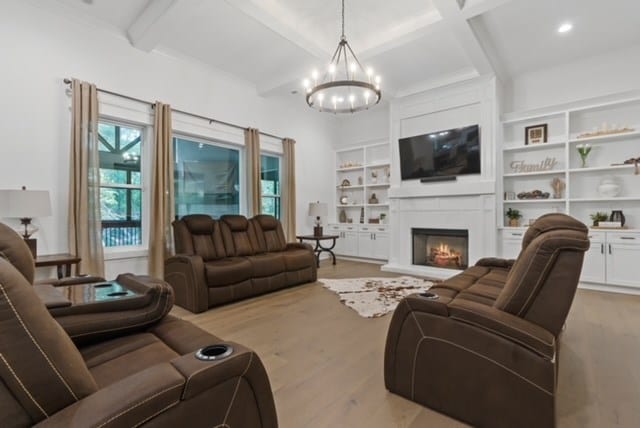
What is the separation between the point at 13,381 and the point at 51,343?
102mm

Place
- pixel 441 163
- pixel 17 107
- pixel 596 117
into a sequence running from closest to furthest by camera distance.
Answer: pixel 17 107 → pixel 596 117 → pixel 441 163

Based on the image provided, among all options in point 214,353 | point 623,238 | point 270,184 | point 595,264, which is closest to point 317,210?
point 270,184

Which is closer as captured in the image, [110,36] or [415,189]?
[110,36]

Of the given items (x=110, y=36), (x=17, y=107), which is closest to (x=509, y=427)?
(x=17, y=107)

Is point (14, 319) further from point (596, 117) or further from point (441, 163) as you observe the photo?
point (596, 117)

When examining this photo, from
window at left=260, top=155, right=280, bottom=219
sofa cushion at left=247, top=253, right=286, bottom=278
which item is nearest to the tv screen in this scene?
window at left=260, top=155, right=280, bottom=219

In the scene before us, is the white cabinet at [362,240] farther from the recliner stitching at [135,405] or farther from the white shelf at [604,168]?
the recliner stitching at [135,405]

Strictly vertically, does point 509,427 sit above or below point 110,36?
below

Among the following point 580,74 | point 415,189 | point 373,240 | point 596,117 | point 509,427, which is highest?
point 580,74

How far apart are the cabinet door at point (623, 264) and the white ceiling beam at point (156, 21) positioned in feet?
19.1

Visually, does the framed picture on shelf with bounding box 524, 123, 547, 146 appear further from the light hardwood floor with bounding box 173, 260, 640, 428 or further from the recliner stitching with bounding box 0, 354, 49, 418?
the recliner stitching with bounding box 0, 354, 49, 418

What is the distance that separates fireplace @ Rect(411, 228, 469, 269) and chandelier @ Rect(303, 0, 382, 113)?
8.60ft

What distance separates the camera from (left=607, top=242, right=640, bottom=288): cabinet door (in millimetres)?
4043

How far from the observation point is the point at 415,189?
5.71 metres
